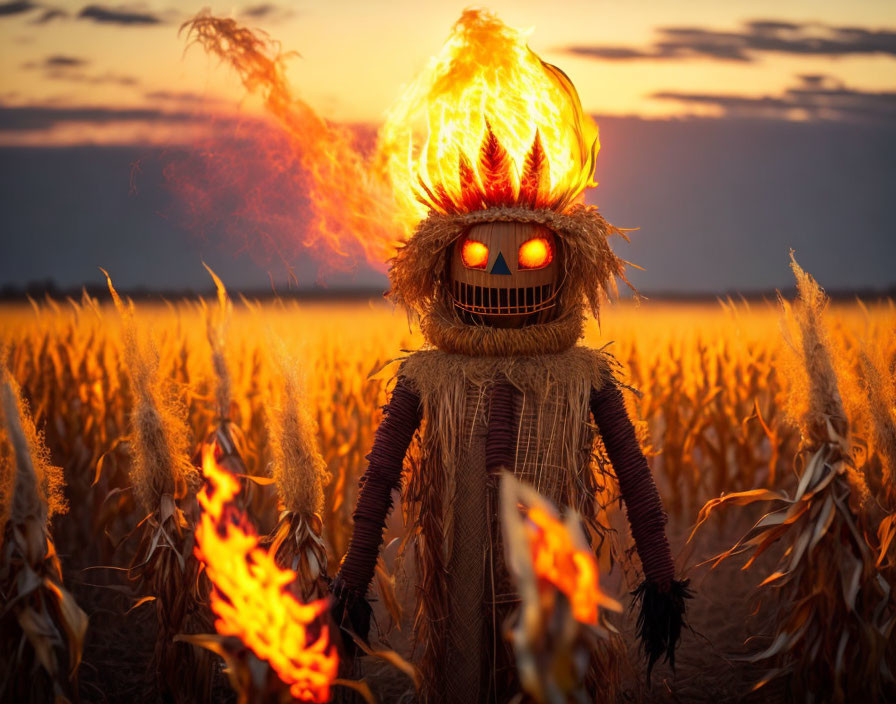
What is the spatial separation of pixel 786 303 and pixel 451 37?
1.73 m

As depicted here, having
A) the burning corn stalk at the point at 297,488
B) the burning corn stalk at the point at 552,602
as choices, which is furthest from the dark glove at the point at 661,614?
the burning corn stalk at the point at 297,488

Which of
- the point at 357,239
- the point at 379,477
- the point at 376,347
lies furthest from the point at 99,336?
the point at 379,477

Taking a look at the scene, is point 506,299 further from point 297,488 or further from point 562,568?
point 562,568

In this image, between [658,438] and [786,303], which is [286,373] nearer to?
[786,303]

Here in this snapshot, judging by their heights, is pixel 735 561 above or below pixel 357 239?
below

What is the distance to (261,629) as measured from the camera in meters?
2.49

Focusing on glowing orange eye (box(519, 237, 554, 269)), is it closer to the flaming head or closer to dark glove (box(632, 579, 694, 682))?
the flaming head

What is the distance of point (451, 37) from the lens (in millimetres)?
3264

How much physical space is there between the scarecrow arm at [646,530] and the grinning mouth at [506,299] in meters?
0.40

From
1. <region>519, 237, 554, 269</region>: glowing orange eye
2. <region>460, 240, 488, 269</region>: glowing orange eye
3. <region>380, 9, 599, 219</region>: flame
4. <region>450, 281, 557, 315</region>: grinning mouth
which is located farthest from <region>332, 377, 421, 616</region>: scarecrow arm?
<region>380, 9, 599, 219</region>: flame

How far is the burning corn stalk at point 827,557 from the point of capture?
3129 millimetres

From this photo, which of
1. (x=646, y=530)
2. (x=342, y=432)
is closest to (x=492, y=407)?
(x=646, y=530)

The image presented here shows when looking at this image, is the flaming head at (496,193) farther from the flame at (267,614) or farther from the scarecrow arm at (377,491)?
the flame at (267,614)

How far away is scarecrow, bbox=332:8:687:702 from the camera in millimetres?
2889
